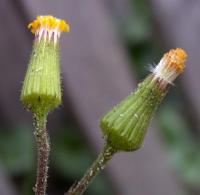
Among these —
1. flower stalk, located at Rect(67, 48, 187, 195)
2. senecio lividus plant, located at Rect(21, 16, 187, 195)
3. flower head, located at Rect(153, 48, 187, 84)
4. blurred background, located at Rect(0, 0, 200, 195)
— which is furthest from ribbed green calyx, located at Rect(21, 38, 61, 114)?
blurred background, located at Rect(0, 0, 200, 195)

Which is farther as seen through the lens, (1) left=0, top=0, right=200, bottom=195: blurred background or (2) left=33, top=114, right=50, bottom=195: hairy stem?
(1) left=0, top=0, right=200, bottom=195: blurred background

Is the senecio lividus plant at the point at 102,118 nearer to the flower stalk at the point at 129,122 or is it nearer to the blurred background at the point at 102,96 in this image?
the flower stalk at the point at 129,122

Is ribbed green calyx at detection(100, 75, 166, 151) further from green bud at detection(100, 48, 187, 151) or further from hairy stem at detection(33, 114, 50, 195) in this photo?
hairy stem at detection(33, 114, 50, 195)

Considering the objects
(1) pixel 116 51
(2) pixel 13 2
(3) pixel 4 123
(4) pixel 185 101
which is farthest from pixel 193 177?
(2) pixel 13 2

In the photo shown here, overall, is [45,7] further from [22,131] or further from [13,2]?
[22,131]

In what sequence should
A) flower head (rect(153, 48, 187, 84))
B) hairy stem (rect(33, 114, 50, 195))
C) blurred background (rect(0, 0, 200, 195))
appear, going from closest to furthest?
hairy stem (rect(33, 114, 50, 195)) → flower head (rect(153, 48, 187, 84)) → blurred background (rect(0, 0, 200, 195))

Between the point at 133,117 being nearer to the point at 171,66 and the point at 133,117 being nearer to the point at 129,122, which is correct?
the point at 129,122
